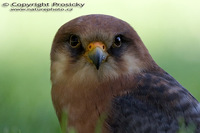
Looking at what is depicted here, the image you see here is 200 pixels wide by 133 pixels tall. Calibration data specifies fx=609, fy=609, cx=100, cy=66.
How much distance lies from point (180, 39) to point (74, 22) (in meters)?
6.21

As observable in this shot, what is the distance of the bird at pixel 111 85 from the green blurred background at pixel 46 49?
84 centimetres

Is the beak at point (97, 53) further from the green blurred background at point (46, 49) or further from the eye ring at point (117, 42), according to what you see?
the green blurred background at point (46, 49)

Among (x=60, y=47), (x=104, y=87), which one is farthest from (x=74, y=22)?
(x=104, y=87)

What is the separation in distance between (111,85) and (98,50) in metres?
0.40

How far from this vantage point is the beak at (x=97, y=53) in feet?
19.5

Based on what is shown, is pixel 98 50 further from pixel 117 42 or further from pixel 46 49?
pixel 46 49

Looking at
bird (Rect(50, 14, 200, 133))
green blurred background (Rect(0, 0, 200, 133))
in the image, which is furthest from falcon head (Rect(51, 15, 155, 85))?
green blurred background (Rect(0, 0, 200, 133))

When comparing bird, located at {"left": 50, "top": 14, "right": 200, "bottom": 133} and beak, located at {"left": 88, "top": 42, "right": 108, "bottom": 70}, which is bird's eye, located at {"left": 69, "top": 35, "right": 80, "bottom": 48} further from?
beak, located at {"left": 88, "top": 42, "right": 108, "bottom": 70}

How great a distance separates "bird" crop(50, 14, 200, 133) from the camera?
580cm

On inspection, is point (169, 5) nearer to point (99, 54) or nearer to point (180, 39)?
point (180, 39)

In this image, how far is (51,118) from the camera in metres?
7.81

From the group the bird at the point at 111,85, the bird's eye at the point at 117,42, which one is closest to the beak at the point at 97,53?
the bird at the point at 111,85

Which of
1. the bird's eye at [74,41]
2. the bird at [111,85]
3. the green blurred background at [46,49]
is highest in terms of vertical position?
the bird's eye at [74,41]

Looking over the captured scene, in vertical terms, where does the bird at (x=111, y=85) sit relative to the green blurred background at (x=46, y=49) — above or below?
above
